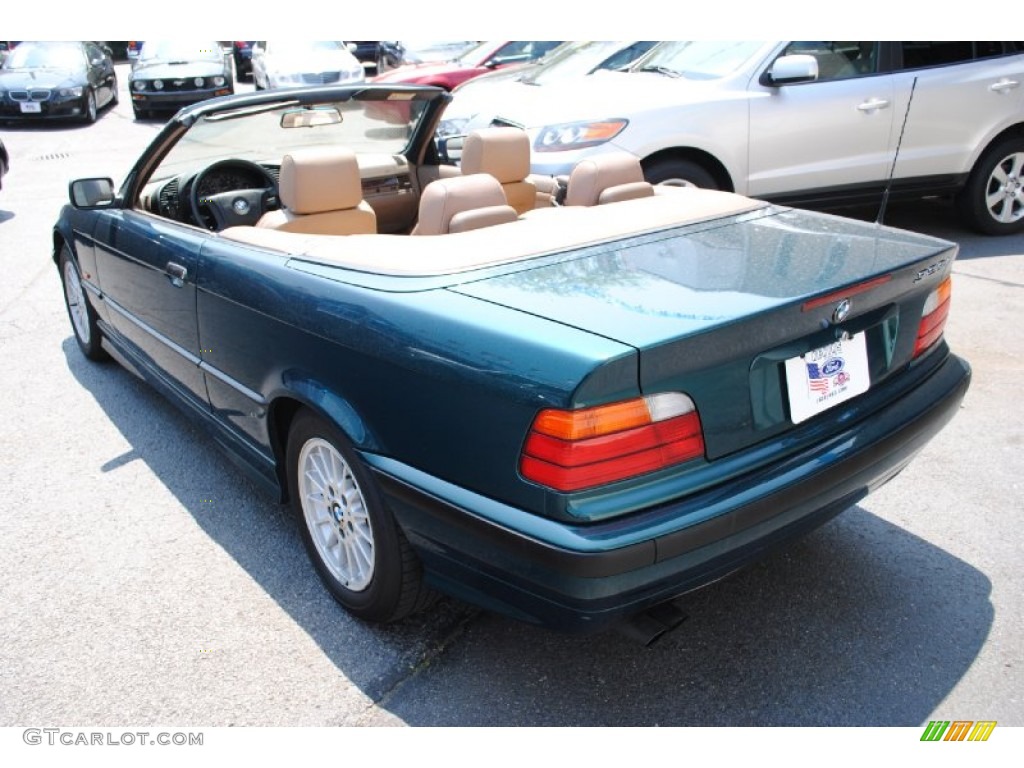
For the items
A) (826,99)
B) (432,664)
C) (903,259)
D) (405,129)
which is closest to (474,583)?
(432,664)

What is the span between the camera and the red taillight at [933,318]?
2.71 meters

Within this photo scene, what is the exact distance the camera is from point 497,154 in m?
3.69

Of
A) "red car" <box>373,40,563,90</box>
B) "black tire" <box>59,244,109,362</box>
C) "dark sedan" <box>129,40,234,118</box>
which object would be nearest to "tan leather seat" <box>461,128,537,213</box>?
"black tire" <box>59,244,109,362</box>

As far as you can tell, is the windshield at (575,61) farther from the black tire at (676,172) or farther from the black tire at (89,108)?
the black tire at (89,108)

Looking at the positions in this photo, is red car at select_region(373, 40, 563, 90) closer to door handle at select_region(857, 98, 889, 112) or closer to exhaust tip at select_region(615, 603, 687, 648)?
door handle at select_region(857, 98, 889, 112)

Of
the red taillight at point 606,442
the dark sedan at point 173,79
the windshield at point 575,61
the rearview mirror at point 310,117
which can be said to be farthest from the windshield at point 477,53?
the red taillight at point 606,442

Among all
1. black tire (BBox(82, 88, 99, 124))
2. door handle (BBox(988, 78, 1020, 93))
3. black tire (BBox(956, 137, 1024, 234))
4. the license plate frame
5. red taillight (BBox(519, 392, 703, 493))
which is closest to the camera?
red taillight (BBox(519, 392, 703, 493))

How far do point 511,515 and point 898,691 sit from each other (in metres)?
1.20

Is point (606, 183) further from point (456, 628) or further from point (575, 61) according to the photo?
point (575, 61)

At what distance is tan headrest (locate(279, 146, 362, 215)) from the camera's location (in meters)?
3.22

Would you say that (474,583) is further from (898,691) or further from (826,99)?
(826,99)

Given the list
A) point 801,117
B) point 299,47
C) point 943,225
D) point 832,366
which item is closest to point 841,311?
point 832,366

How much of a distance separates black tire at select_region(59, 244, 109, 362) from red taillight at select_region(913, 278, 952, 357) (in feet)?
12.9

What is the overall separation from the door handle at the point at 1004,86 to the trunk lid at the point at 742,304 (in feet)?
15.4
